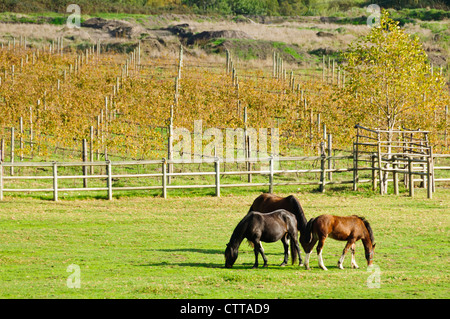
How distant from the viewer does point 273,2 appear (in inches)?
4065

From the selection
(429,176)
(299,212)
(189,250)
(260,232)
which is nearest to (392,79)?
(429,176)

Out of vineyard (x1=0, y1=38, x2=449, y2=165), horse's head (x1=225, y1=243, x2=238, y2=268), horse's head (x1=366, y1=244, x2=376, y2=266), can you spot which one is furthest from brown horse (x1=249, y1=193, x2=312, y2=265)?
vineyard (x1=0, y1=38, x2=449, y2=165)

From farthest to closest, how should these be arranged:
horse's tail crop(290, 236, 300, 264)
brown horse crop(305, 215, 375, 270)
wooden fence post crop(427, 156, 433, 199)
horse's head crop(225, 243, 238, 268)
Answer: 1. wooden fence post crop(427, 156, 433, 199)
2. horse's tail crop(290, 236, 300, 264)
3. horse's head crop(225, 243, 238, 268)
4. brown horse crop(305, 215, 375, 270)

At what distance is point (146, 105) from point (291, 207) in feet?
71.5

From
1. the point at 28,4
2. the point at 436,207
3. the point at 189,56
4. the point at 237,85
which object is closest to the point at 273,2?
the point at 28,4

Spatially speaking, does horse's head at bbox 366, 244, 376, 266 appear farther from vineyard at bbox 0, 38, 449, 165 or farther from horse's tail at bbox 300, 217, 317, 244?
vineyard at bbox 0, 38, 449, 165

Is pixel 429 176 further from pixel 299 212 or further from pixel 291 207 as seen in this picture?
pixel 299 212

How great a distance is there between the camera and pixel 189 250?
50.3 feet

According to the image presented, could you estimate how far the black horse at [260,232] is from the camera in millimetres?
13039

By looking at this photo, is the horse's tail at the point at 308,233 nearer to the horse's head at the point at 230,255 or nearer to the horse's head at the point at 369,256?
the horse's head at the point at 369,256

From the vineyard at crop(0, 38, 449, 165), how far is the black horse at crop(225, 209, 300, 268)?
14110 mm

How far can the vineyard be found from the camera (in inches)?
1165

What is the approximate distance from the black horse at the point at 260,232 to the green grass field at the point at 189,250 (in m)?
0.38
